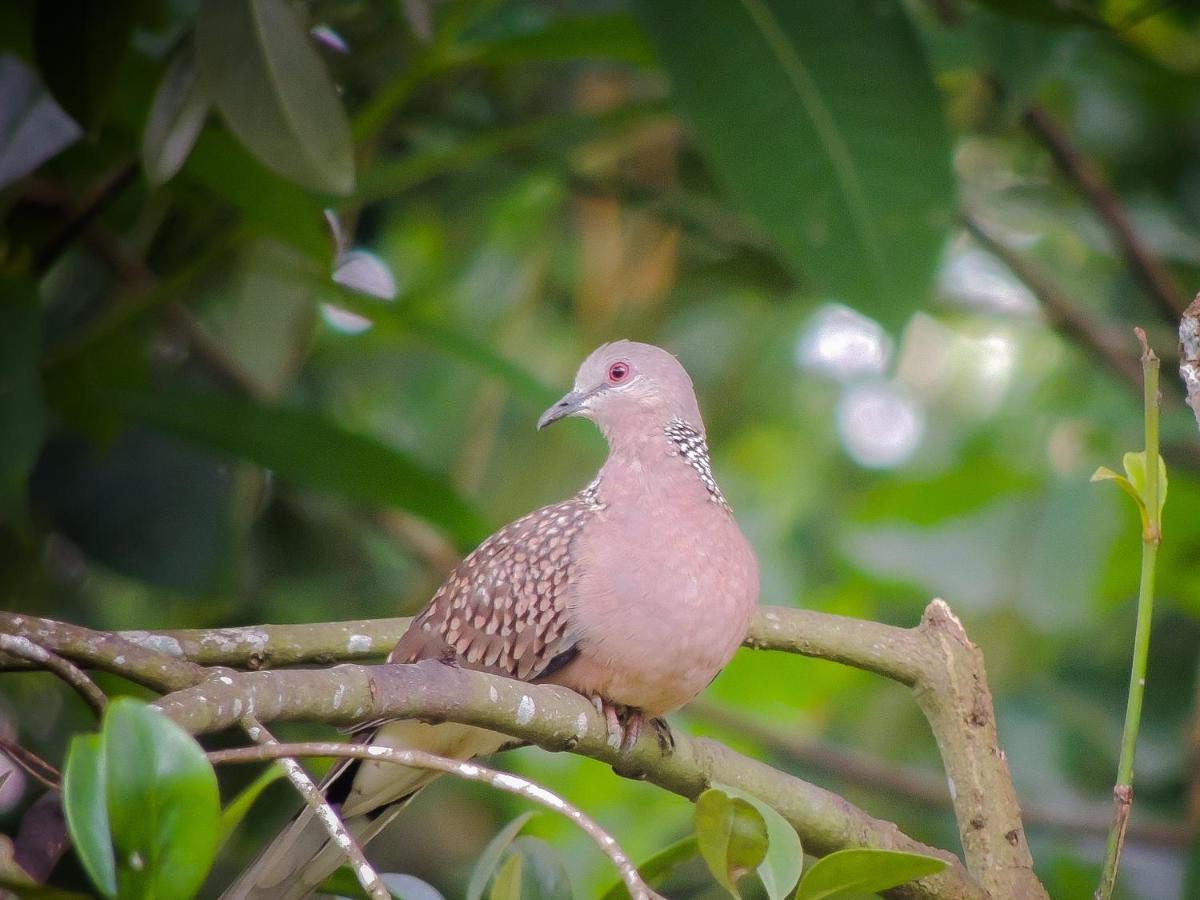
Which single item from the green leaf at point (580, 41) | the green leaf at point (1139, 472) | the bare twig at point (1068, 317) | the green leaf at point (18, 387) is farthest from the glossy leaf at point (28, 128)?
the bare twig at point (1068, 317)

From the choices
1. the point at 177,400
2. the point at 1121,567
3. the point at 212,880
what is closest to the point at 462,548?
the point at 177,400

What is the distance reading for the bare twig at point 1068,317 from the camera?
4.86 metres

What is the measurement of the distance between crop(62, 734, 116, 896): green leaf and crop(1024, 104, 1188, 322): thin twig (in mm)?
3827

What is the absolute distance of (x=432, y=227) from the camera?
5.98m

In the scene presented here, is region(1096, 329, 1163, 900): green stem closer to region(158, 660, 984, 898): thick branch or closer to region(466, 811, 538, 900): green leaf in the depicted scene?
region(158, 660, 984, 898): thick branch

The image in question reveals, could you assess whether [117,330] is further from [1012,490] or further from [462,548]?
[1012,490]

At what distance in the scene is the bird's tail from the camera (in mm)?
2736

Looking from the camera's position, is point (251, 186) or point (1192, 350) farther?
point (251, 186)

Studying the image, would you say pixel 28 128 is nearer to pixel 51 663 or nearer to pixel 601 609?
pixel 601 609

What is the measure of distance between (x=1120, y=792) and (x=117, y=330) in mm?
3147

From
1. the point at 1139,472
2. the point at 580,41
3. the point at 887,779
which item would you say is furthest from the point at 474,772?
the point at 887,779

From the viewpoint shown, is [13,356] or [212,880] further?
[212,880]

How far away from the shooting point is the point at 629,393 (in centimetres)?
338

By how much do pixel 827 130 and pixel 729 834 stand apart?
95.6 inches
